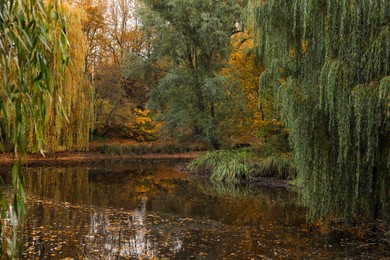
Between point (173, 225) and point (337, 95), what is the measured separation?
4358 millimetres

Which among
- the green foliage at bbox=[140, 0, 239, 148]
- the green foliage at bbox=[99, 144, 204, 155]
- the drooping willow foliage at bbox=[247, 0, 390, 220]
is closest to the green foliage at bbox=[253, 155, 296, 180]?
the green foliage at bbox=[140, 0, 239, 148]

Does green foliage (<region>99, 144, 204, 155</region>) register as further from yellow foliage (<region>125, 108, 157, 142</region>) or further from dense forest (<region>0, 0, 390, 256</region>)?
dense forest (<region>0, 0, 390, 256</region>)

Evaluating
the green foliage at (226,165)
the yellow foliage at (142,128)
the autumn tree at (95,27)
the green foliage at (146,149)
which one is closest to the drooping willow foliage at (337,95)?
the green foliage at (226,165)

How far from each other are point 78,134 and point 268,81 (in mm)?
8754

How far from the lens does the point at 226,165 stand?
58.1 ft

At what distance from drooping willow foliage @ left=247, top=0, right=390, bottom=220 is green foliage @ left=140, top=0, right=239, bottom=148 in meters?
11.4

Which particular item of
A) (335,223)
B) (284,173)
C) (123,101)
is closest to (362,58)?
(335,223)

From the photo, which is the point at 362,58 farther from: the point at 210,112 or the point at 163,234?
the point at 210,112

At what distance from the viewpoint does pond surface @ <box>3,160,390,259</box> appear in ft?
22.5

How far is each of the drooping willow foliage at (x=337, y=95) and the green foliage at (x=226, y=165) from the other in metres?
8.31

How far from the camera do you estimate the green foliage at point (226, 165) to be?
55.1 feet

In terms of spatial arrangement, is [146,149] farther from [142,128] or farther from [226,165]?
[226,165]

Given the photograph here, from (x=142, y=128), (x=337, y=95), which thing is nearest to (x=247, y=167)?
(x=337, y=95)

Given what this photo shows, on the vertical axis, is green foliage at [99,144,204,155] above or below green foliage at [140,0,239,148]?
below
